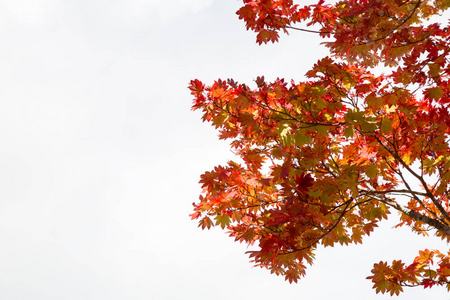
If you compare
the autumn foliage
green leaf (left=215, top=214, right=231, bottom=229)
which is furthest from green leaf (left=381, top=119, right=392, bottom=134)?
green leaf (left=215, top=214, right=231, bottom=229)

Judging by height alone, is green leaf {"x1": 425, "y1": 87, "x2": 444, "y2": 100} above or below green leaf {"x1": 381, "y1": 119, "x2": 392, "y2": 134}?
above

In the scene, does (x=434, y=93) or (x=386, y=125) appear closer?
(x=386, y=125)

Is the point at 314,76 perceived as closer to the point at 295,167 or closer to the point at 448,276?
the point at 295,167

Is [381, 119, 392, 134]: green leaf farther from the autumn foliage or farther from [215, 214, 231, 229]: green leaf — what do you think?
[215, 214, 231, 229]: green leaf

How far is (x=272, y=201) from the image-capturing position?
5.35m

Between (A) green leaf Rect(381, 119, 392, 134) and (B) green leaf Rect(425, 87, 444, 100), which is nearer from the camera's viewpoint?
(A) green leaf Rect(381, 119, 392, 134)

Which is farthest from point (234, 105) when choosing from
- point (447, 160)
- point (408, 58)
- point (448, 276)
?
point (448, 276)

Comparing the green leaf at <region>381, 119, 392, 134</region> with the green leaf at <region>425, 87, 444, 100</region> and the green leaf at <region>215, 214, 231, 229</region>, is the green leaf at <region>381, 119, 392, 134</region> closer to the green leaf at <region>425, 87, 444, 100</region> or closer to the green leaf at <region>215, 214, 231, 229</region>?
the green leaf at <region>425, 87, 444, 100</region>

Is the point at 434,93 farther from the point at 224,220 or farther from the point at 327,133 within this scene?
the point at 224,220

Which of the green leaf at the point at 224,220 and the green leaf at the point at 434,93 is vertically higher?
the green leaf at the point at 434,93

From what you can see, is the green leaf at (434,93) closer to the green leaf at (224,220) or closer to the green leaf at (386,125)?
the green leaf at (386,125)

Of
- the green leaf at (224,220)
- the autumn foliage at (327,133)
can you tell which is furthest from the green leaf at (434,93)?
the green leaf at (224,220)

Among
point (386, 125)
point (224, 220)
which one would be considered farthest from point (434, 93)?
point (224, 220)

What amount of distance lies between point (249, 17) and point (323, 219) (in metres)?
3.03
